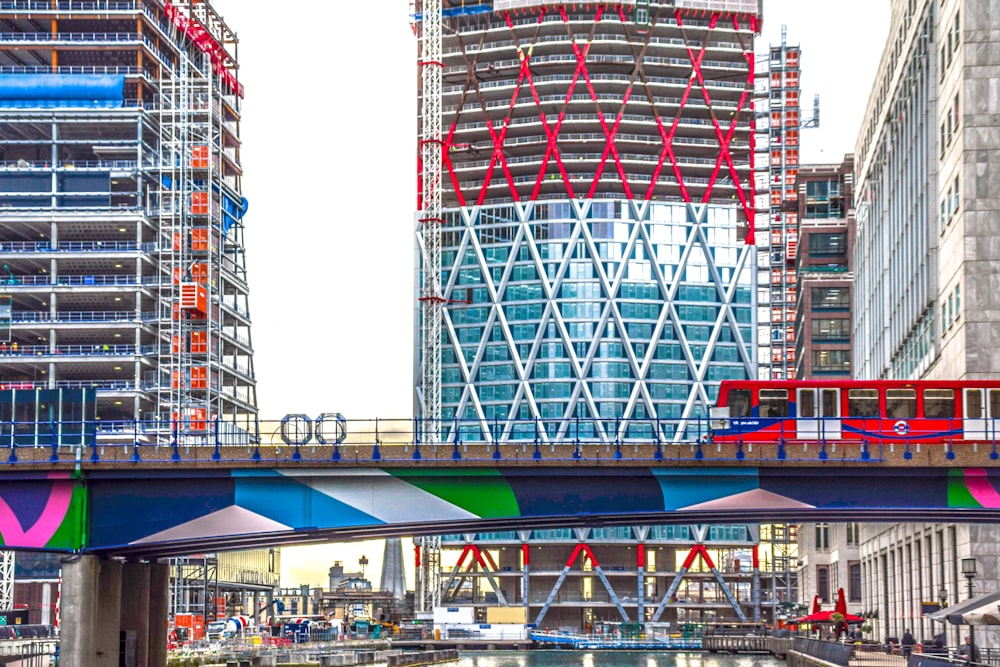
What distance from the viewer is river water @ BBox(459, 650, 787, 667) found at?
134 metres

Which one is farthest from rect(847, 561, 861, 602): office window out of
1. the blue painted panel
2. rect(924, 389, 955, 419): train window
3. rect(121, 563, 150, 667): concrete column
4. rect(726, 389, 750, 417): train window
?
the blue painted panel

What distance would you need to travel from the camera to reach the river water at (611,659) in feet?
441

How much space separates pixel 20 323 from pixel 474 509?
407ft

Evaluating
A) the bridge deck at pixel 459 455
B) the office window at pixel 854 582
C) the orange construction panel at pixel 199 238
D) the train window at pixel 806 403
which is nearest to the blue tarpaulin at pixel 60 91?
the orange construction panel at pixel 199 238

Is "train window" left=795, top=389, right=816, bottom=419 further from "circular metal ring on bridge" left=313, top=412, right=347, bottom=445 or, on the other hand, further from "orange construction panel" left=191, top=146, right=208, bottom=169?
"orange construction panel" left=191, top=146, right=208, bottom=169

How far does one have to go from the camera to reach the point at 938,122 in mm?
112750

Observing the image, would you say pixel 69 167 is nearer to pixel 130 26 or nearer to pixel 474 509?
pixel 130 26

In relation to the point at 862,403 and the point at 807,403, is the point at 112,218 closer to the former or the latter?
→ the point at 807,403

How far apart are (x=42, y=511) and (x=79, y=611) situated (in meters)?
4.49

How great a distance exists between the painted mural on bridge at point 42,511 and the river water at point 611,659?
7063 centimetres

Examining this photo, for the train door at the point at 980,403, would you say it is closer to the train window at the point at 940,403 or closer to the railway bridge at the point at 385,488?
the train window at the point at 940,403

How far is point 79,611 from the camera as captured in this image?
61.8m

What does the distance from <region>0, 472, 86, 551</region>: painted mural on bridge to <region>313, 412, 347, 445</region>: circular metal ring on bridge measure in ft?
31.5

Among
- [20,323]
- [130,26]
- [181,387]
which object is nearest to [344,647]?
[181,387]
